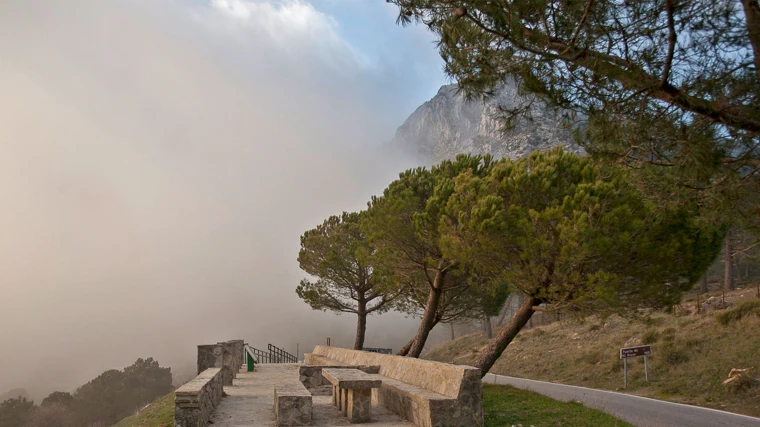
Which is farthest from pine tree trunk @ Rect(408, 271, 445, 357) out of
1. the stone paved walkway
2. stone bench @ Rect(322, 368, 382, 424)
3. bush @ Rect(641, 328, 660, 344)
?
bush @ Rect(641, 328, 660, 344)

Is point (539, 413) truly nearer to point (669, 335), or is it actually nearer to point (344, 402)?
point (344, 402)

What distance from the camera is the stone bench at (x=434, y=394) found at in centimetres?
643

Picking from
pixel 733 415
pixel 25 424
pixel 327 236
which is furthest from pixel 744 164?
pixel 25 424

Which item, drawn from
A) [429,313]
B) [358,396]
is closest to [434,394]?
[358,396]

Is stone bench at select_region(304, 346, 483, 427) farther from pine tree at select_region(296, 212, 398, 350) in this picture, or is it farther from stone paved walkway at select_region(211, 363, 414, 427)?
pine tree at select_region(296, 212, 398, 350)

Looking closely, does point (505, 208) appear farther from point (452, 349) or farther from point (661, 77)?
point (452, 349)

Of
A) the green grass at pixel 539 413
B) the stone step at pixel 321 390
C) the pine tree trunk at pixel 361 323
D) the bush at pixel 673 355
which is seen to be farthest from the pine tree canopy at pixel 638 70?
the pine tree trunk at pixel 361 323

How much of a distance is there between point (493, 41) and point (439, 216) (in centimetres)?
735

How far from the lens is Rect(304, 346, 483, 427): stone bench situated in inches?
253

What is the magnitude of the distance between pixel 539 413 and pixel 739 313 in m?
12.8

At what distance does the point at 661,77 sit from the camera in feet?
16.7

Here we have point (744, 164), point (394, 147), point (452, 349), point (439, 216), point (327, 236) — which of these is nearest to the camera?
point (744, 164)

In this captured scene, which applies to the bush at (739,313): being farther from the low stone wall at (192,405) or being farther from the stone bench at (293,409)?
the low stone wall at (192,405)

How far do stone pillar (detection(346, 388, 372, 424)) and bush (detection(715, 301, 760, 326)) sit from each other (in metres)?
15.2
